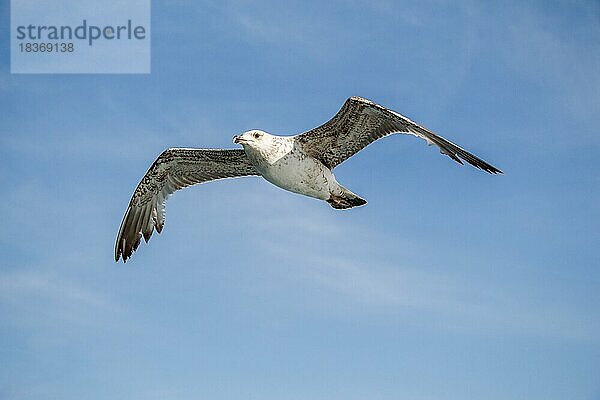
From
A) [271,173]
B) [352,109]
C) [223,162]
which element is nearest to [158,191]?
[223,162]

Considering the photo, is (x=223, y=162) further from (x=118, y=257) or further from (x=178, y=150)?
(x=118, y=257)

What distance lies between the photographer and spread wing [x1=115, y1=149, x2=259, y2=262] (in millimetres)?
15461

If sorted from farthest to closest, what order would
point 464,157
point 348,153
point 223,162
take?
point 223,162 < point 348,153 < point 464,157

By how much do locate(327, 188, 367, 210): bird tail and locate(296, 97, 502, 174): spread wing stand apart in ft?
2.04

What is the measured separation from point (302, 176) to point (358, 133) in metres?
1.36

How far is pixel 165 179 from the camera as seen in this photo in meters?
16.6

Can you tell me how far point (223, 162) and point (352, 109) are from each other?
3554mm

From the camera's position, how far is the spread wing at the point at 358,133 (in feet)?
42.8

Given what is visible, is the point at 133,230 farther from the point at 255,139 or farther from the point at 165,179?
the point at 255,139

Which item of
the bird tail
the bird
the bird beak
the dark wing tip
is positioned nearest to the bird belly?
the bird

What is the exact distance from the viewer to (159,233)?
17.1m

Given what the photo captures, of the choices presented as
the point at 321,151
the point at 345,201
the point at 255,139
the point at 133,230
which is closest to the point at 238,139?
the point at 255,139

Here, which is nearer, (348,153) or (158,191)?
(348,153)

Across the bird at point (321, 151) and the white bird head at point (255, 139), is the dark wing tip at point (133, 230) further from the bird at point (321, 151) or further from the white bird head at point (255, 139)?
the white bird head at point (255, 139)
